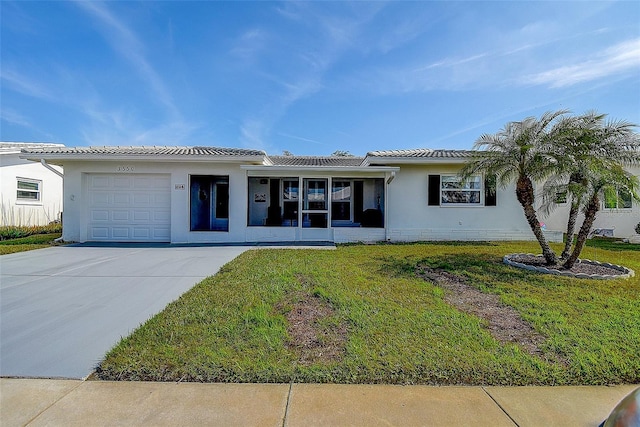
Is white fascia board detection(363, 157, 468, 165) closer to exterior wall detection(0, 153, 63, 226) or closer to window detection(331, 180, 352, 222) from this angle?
window detection(331, 180, 352, 222)

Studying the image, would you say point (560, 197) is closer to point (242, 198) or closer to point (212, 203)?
point (242, 198)

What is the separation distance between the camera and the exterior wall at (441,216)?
12102mm

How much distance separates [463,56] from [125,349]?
40.1 feet

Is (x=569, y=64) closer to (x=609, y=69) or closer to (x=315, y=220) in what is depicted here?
(x=609, y=69)

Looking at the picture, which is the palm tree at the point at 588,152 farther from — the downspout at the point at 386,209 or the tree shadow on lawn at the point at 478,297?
the downspout at the point at 386,209

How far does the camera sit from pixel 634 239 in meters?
13.6

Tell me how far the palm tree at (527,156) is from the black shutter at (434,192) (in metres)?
4.20

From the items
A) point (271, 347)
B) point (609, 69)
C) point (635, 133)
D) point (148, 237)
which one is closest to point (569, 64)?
point (609, 69)

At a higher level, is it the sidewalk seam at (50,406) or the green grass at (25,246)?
the green grass at (25,246)

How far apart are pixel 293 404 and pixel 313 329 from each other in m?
1.32

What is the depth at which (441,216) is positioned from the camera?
12.3 metres

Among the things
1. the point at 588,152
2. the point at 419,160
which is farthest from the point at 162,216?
the point at 588,152

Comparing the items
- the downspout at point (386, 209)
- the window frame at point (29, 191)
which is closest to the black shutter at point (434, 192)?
the downspout at point (386, 209)

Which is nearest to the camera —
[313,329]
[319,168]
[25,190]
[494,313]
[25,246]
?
[313,329]
